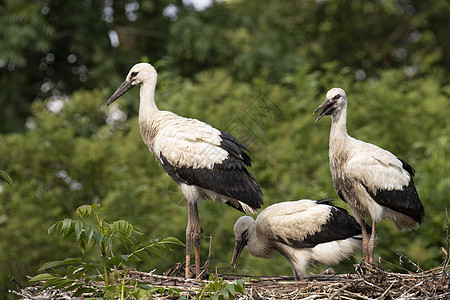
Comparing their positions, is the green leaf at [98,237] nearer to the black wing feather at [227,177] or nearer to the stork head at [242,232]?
the black wing feather at [227,177]

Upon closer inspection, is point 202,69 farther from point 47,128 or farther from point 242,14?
point 47,128

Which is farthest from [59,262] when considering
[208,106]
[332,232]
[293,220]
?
[208,106]

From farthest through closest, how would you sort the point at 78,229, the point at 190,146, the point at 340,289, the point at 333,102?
1. the point at 333,102
2. the point at 190,146
3. the point at 340,289
4. the point at 78,229

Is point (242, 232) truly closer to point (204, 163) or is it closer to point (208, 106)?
point (204, 163)

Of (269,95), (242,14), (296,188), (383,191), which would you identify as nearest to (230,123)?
(296,188)

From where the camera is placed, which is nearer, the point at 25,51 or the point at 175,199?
the point at 175,199

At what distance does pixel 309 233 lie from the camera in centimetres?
680

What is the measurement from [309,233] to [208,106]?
19.7ft

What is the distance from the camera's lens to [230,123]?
35.6 ft

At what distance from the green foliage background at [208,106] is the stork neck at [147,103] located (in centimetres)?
156

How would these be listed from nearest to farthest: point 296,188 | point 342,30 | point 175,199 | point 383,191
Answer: point 383,191 → point 175,199 → point 296,188 → point 342,30

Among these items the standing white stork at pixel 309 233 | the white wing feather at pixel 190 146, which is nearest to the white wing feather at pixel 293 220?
the standing white stork at pixel 309 233

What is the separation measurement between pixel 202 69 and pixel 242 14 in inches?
69.1

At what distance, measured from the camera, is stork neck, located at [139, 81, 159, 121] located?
→ 689 centimetres
